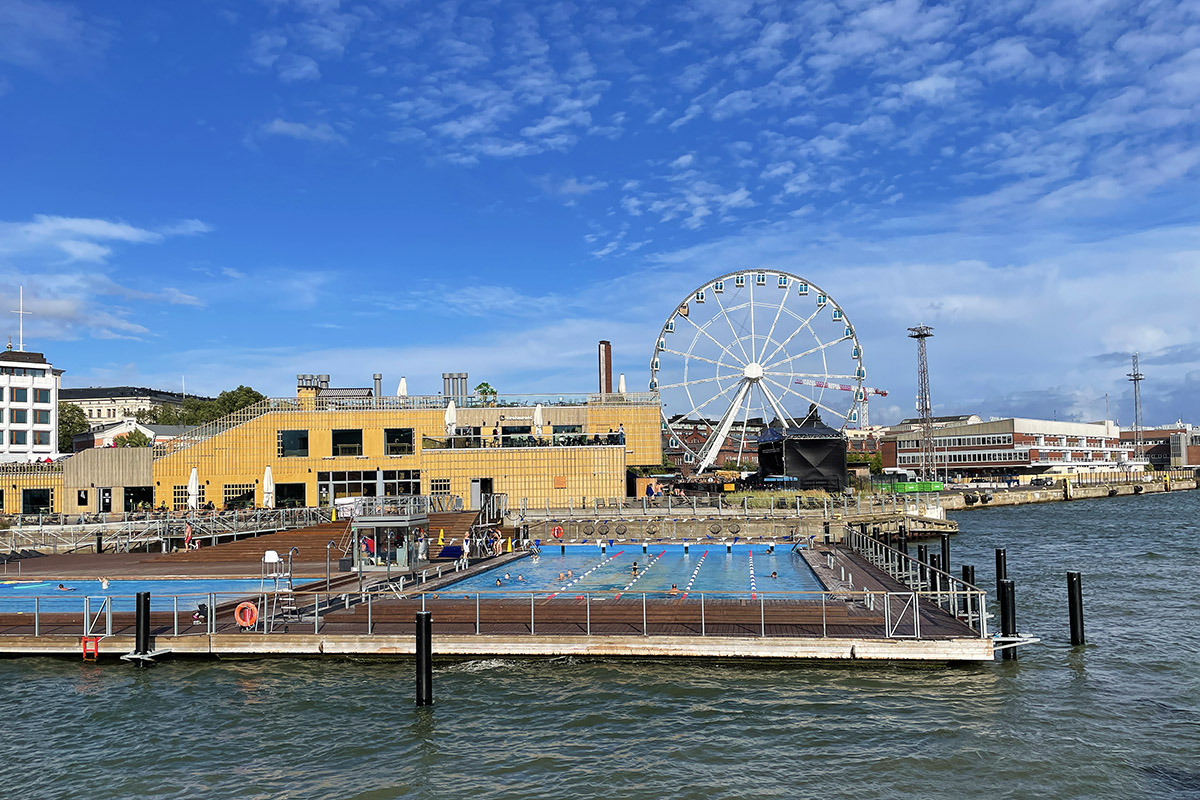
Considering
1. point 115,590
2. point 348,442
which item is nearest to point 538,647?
point 115,590

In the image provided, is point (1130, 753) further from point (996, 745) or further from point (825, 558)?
point (825, 558)

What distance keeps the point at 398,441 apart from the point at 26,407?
2728 inches

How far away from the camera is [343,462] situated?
68.8 meters

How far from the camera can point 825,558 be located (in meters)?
46.0

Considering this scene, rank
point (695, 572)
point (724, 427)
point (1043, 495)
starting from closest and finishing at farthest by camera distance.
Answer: point (695, 572), point (724, 427), point (1043, 495)

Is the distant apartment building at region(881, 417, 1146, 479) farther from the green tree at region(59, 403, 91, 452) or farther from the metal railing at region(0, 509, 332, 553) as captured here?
the metal railing at region(0, 509, 332, 553)

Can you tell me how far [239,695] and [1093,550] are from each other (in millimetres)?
56621

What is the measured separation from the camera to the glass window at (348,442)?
69000 millimetres

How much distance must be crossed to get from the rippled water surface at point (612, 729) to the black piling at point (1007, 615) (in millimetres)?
539

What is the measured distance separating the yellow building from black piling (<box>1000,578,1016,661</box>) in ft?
140

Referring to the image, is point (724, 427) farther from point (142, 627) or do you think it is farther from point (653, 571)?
point (142, 627)

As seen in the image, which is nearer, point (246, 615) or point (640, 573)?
point (246, 615)

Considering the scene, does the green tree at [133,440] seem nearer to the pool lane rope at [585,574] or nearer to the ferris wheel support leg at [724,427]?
the ferris wheel support leg at [724,427]

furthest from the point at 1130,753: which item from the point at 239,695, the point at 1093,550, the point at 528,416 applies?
the point at 528,416
